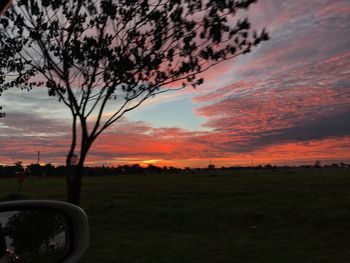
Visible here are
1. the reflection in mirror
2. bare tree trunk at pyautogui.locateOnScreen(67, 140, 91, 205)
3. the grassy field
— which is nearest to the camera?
the reflection in mirror

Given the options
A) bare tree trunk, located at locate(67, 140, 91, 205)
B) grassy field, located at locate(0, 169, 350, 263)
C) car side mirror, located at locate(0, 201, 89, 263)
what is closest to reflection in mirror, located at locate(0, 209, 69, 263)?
car side mirror, located at locate(0, 201, 89, 263)

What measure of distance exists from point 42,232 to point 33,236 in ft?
0.41

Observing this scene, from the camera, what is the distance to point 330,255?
36.5 ft

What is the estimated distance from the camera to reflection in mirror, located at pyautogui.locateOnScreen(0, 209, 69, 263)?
2305 millimetres

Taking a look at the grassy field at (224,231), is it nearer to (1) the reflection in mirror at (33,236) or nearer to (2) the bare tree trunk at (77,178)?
(2) the bare tree trunk at (77,178)

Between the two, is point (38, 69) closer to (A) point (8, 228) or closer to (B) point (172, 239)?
(B) point (172, 239)

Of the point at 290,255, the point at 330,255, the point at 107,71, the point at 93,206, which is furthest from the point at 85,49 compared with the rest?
the point at 93,206

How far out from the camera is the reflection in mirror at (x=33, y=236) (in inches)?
90.7

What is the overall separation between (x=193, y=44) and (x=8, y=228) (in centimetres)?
980

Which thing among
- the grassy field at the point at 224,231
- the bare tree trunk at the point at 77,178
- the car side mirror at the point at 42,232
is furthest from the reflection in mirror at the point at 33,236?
the bare tree trunk at the point at 77,178

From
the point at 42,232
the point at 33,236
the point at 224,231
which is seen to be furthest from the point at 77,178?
the point at 33,236

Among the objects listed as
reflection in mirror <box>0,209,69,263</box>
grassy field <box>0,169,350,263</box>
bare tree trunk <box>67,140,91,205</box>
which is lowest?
grassy field <box>0,169,350,263</box>

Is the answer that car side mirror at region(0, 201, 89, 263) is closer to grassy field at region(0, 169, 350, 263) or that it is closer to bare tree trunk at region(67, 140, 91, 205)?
grassy field at region(0, 169, 350, 263)

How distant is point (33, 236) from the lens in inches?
97.4
